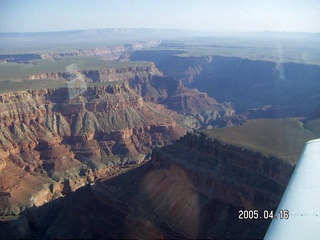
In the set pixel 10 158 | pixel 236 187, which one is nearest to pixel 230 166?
pixel 236 187

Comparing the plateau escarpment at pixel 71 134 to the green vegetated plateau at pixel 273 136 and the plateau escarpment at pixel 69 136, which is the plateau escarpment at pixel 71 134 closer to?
the plateau escarpment at pixel 69 136

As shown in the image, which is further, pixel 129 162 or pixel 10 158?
pixel 129 162

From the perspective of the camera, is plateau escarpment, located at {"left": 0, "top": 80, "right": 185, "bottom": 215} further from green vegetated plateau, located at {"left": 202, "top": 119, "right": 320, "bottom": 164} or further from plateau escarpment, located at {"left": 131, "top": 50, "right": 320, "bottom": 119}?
plateau escarpment, located at {"left": 131, "top": 50, "right": 320, "bottom": 119}

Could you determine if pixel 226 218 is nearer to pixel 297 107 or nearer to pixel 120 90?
pixel 120 90

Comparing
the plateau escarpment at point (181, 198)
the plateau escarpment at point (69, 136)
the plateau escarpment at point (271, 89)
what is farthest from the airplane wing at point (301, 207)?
the plateau escarpment at point (271, 89)
